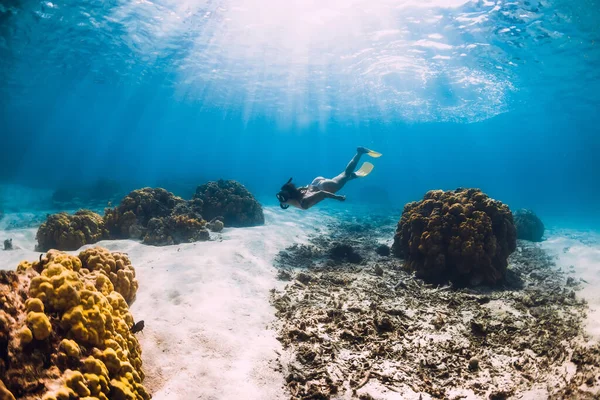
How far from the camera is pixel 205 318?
520cm

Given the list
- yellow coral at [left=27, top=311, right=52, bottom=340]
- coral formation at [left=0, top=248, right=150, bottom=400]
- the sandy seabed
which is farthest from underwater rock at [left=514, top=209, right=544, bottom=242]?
yellow coral at [left=27, top=311, right=52, bottom=340]

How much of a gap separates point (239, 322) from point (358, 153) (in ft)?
28.8

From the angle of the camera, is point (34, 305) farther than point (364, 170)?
No

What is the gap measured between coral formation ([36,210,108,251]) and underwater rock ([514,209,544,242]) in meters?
18.7

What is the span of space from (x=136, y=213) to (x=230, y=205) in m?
4.10

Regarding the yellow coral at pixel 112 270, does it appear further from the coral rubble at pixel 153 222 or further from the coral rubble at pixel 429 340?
the coral rubble at pixel 153 222

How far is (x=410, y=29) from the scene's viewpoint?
20.5 metres

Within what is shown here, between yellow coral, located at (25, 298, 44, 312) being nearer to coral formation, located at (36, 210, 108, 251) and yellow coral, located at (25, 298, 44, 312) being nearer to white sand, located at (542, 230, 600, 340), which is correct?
white sand, located at (542, 230, 600, 340)

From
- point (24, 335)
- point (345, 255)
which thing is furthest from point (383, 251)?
point (24, 335)

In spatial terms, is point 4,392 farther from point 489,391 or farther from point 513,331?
point 513,331

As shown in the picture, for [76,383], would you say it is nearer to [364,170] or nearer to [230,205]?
[364,170]

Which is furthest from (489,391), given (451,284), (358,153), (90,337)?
(358,153)

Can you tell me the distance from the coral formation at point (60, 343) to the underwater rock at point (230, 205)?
10546 mm

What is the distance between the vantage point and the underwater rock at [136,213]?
36.5ft
